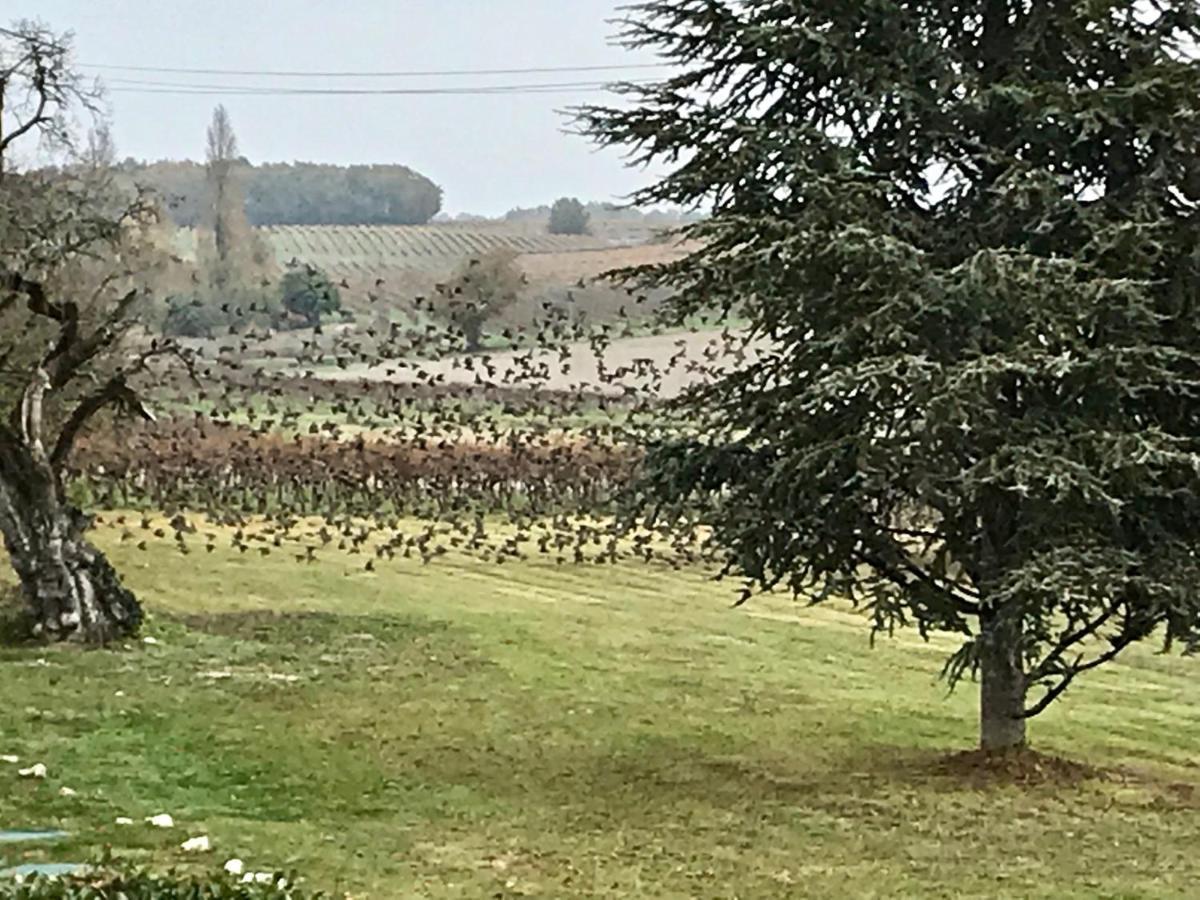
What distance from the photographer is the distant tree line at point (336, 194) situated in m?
57.8

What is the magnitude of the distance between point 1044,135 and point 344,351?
1051 inches

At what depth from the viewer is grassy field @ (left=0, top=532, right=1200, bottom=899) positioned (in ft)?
25.4

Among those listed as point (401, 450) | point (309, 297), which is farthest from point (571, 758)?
point (309, 297)

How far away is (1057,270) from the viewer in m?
8.93

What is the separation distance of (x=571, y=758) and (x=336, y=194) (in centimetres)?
5581

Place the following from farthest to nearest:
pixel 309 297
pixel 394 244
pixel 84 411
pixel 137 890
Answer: pixel 394 244
pixel 309 297
pixel 84 411
pixel 137 890

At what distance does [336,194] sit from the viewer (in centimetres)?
6469

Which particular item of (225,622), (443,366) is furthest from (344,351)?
(225,622)

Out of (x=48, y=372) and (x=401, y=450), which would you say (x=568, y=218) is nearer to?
(x=401, y=450)

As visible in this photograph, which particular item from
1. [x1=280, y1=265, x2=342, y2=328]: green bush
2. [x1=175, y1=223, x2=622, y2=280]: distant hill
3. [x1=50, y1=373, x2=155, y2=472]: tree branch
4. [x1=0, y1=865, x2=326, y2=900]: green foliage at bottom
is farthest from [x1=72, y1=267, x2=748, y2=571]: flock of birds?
[x1=0, y1=865, x2=326, y2=900]: green foliage at bottom

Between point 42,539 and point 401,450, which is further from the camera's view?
point 401,450

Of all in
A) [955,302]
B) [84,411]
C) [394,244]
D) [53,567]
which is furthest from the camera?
[394,244]

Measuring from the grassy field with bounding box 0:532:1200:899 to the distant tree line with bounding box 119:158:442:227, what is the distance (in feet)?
120

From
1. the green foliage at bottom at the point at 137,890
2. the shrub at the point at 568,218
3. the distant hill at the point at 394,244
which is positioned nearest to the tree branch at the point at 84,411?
the green foliage at bottom at the point at 137,890
